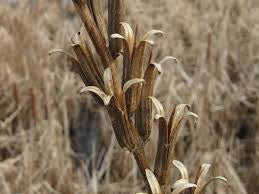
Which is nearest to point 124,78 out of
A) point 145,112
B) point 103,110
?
point 145,112

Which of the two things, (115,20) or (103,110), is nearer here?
(115,20)

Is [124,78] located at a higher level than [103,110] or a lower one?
higher

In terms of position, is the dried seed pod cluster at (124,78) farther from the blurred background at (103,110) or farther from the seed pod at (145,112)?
the blurred background at (103,110)

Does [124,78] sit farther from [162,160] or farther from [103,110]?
[103,110]

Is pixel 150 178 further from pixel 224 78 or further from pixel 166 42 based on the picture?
pixel 166 42

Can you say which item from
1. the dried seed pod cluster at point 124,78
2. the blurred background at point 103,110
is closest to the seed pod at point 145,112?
the dried seed pod cluster at point 124,78

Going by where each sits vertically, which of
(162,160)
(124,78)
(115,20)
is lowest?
(162,160)

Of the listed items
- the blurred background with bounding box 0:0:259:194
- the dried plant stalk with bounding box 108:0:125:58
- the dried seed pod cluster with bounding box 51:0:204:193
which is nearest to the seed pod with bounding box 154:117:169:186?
the dried seed pod cluster with bounding box 51:0:204:193
